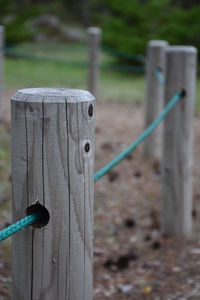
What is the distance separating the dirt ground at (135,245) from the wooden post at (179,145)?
168mm

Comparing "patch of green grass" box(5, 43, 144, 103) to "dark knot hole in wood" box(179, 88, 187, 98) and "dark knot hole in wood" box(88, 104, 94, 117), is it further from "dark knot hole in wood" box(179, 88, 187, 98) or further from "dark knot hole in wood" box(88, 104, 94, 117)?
"dark knot hole in wood" box(88, 104, 94, 117)

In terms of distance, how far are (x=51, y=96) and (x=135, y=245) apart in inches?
95.4

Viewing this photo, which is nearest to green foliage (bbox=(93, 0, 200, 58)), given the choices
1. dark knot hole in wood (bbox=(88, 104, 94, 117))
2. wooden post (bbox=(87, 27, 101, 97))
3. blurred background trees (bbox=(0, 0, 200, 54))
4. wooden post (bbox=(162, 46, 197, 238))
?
blurred background trees (bbox=(0, 0, 200, 54))

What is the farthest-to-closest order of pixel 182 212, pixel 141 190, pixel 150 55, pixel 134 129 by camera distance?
pixel 134 129
pixel 150 55
pixel 141 190
pixel 182 212

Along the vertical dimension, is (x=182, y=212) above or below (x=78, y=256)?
below

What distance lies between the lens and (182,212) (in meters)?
3.49

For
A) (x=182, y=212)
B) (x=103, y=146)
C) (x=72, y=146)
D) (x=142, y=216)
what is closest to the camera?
(x=72, y=146)

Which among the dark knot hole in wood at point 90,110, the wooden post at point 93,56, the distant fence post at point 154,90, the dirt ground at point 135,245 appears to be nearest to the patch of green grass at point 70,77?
the wooden post at point 93,56

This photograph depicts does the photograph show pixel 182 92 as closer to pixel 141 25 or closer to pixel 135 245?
pixel 135 245

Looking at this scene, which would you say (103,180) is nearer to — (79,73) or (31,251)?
(31,251)

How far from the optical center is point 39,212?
4.80ft

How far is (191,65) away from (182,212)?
1028 mm

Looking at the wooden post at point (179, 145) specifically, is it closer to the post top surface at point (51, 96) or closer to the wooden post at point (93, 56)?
the post top surface at point (51, 96)

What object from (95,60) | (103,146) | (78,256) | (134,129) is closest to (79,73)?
(95,60)
